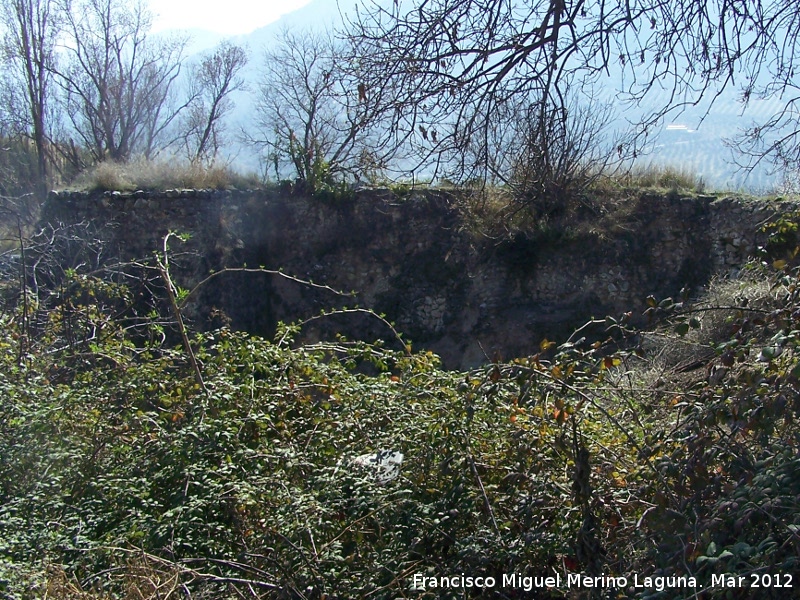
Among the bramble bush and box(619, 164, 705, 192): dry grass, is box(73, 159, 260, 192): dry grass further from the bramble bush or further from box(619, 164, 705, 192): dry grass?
the bramble bush

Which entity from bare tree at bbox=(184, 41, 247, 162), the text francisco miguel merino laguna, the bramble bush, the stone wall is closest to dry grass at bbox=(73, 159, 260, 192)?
the stone wall

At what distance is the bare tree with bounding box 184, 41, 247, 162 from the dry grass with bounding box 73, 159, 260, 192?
235 inches

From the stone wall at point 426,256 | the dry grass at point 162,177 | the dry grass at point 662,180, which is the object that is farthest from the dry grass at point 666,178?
the dry grass at point 162,177

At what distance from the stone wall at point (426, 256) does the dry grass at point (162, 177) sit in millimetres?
450

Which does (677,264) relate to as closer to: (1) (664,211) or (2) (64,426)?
(1) (664,211)

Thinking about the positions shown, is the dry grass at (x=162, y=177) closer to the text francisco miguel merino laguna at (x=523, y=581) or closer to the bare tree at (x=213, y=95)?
the bare tree at (x=213, y=95)

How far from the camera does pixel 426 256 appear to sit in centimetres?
1489

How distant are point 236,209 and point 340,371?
11801 mm

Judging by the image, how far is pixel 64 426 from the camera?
14.2ft

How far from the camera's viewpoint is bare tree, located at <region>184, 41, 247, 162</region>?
22.5 metres

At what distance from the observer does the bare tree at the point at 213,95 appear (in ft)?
73.9

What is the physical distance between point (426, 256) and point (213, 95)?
11819 mm

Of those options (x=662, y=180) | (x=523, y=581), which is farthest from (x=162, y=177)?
(x=523, y=581)

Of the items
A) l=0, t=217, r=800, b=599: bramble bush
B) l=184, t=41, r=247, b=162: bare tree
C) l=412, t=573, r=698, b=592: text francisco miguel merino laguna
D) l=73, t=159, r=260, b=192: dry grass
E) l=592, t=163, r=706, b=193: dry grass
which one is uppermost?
l=184, t=41, r=247, b=162: bare tree
